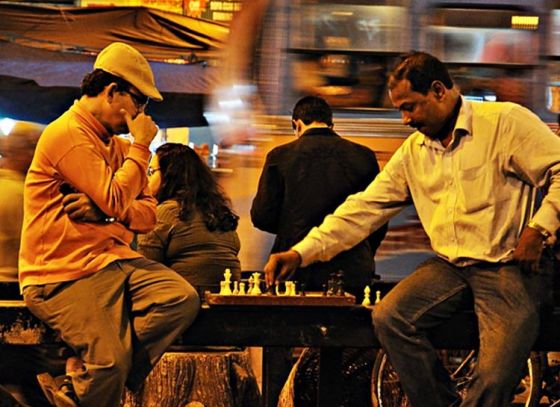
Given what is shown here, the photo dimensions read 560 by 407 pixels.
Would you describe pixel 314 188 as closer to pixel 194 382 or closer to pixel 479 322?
pixel 194 382

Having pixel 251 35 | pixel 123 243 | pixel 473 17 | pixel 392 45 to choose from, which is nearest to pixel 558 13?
pixel 473 17

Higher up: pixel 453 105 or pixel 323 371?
pixel 453 105

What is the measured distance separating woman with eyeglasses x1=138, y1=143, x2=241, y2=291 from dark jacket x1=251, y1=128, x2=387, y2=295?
0.98ft

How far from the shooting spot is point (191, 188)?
7.10m

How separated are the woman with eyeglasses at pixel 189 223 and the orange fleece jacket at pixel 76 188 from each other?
1739 mm

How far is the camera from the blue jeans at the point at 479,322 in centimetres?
509

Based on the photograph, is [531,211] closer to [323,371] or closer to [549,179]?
[549,179]

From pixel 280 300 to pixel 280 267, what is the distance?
0.51 ft

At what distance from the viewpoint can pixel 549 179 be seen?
17.0ft

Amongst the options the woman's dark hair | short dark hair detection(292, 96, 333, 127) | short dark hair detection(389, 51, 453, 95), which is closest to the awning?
the woman's dark hair

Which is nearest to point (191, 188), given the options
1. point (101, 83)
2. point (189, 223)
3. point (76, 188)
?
point (189, 223)

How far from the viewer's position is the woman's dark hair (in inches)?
280

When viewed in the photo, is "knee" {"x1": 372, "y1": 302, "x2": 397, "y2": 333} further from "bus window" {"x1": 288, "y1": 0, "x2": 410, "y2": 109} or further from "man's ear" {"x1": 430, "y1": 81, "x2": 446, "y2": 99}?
"bus window" {"x1": 288, "y1": 0, "x2": 410, "y2": 109}

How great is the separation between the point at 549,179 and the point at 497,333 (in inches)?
28.5
